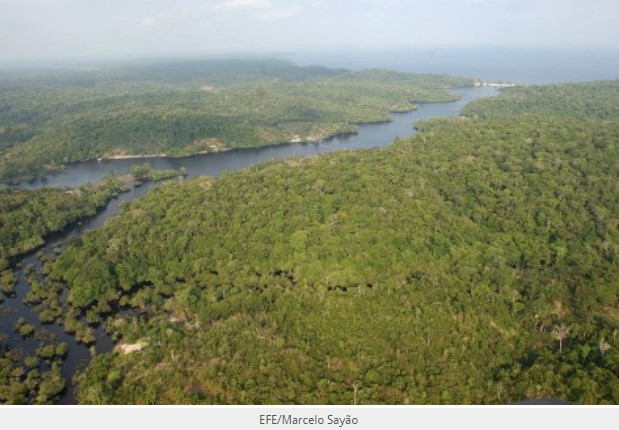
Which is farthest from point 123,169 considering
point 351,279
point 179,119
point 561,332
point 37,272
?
point 561,332

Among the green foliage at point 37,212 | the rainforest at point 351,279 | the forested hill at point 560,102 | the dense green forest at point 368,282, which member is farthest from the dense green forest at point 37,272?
the forested hill at point 560,102

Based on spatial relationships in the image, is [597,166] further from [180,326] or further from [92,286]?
[92,286]

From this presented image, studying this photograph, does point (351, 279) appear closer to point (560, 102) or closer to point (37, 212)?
point (37, 212)

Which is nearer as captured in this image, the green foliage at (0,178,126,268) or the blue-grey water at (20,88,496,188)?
the green foliage at (0,178,126,268)

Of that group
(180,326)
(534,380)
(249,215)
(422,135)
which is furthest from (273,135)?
(534,380)

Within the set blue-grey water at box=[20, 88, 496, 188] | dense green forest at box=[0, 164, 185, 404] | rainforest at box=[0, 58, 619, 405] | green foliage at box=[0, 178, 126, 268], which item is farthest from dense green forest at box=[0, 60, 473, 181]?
rainforest at box=[0, 58, 619, 405]

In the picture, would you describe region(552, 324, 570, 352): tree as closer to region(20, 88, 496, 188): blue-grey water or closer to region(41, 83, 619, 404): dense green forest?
region(41, 83, 619, 404): dense green forest
